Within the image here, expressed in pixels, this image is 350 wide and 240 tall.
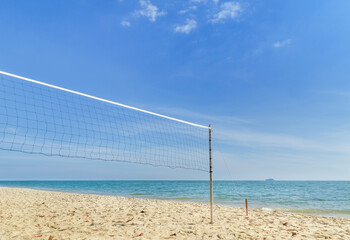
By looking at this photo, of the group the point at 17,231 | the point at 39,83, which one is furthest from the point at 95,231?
the point at 39,83

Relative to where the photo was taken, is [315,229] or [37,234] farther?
[315,229]

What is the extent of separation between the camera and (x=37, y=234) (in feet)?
17.2

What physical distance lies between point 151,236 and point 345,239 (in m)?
4.43

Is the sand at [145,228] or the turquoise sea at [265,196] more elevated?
the sand at [145,228]

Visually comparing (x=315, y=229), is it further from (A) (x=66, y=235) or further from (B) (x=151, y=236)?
(A) (x=66, y=235)

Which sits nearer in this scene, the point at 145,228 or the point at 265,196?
the point at 145,228

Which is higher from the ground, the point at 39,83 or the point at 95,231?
the point at 39,83

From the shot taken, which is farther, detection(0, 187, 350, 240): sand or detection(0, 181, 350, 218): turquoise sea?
detection(0, 181, 350, 218): turquoise sea

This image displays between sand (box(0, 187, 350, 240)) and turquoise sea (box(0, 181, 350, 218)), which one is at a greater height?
sand (box(0, 187, 350, 240))

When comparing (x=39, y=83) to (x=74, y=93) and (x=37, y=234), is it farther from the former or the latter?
(x=37, y=234)

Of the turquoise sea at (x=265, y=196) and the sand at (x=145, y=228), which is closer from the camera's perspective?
the sand at (x=145, y=228)

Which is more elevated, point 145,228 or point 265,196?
point 145,228

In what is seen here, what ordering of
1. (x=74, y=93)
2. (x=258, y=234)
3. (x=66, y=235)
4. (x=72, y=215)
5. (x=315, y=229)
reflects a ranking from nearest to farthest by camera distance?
(x=66, y=235)
(x=258, y=234)
(x=74, y=93)
(x=315, y=229)
(x=72, y=215)

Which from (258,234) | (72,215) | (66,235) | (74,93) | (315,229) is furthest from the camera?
(72,215)
